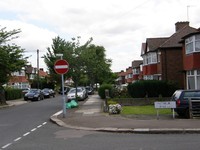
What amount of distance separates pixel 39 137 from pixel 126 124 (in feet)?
13.6

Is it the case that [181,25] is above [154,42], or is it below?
above

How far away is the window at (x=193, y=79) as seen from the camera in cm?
3111

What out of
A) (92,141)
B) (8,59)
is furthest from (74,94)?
(92,141)

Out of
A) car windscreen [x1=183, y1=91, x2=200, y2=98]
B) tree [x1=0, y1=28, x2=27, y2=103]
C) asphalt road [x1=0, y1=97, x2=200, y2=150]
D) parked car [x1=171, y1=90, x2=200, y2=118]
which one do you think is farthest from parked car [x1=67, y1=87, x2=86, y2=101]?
asphalt road [x1=0, y1=97, x2=200, y2=150]

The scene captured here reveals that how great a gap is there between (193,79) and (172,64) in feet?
31.4

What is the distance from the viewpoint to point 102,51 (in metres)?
107

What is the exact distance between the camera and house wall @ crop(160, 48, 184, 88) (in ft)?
135

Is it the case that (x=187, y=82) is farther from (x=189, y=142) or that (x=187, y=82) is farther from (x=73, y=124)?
(x=189, y=142)

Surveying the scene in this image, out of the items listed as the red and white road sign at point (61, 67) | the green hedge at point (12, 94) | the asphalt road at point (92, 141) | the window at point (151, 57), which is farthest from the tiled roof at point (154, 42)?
the asphalt road at point (92, 141)

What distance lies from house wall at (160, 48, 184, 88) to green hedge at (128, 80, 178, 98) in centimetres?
606

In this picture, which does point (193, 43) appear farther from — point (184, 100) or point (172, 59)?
point (184, 100)

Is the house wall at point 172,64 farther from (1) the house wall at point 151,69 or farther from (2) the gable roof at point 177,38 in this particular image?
(1) the house wall at point 151,69

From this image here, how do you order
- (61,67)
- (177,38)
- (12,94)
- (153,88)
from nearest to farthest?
(61,67), (153,88), (177,38), (12,94)

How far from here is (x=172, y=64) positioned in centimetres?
4144
